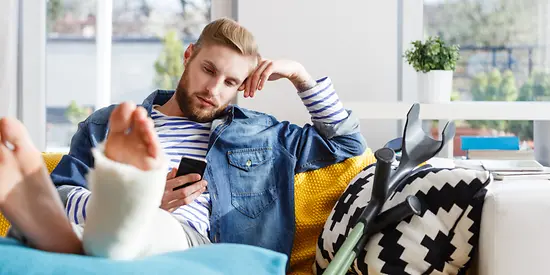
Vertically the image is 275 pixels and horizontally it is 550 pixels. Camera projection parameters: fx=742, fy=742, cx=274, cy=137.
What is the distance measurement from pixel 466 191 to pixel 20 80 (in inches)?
92.8

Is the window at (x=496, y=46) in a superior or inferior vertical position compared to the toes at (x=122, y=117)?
superior

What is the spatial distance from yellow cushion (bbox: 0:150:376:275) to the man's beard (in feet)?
0.90

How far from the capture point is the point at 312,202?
1935 millimetres

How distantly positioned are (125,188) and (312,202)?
103cm

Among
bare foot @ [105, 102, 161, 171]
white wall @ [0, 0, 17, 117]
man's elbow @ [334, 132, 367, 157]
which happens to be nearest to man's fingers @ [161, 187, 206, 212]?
man's elbow @ [334, 132, 367, 157]

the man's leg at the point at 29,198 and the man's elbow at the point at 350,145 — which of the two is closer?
the man's leg at the point at 29,198

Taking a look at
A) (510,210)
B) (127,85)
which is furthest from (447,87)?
(127,85)

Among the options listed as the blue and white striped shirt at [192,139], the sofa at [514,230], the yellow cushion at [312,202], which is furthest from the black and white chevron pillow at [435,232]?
the blue and white striped shirt at [192,139]

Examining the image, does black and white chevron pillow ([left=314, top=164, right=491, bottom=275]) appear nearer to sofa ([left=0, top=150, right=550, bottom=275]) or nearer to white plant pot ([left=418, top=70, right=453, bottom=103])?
sofa ([left=0, top=150, right=550, bottom=275])

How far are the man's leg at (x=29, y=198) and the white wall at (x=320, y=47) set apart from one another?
179cm

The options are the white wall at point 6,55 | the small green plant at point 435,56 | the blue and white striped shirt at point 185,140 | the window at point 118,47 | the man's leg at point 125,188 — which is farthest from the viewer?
the window at point 118,47

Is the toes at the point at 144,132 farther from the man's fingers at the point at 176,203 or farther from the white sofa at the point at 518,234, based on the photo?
the white sofa at the point at 518,234

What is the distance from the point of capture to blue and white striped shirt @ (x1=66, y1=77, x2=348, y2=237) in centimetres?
168

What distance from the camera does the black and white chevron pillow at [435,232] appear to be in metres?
1.51
